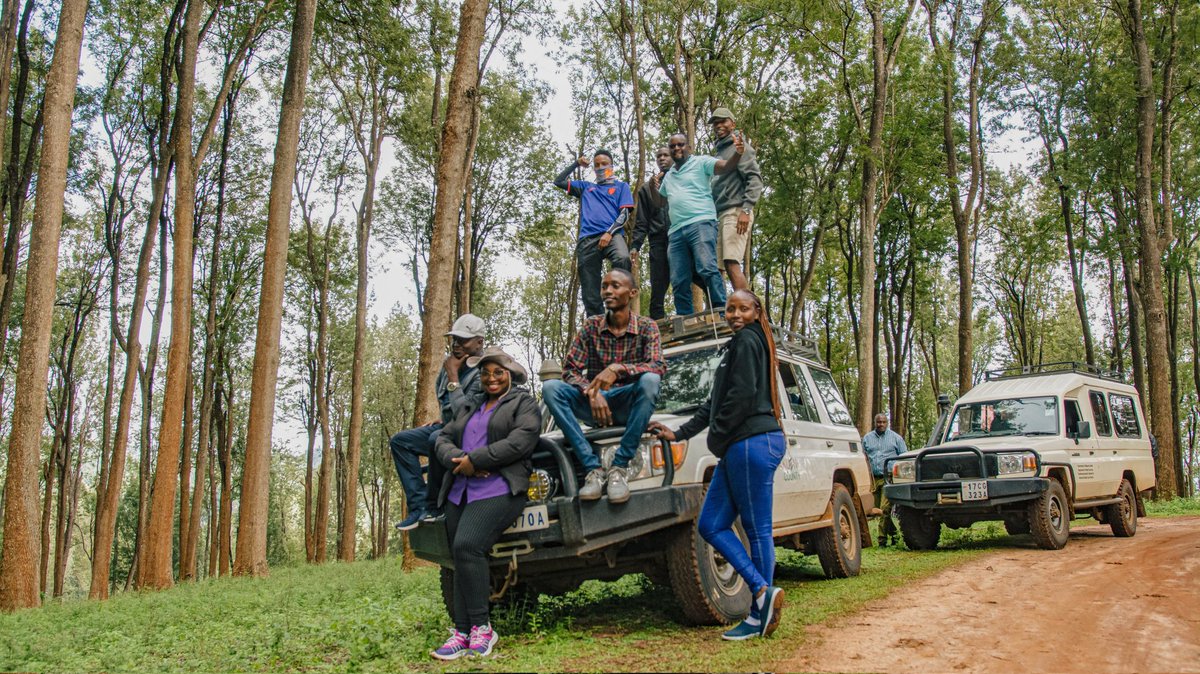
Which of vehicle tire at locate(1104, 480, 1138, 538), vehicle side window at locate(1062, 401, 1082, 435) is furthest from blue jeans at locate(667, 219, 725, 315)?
vehicle tire at locate(1104, 480, 1138, 538)

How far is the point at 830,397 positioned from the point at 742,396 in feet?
12.8

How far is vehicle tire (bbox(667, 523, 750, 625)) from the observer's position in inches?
207

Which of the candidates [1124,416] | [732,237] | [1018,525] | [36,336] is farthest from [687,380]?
[1124,416]

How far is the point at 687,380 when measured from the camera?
6.79 m

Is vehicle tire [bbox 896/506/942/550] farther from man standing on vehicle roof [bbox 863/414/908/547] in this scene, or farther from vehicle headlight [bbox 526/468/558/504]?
vehicle headlight [bbox 526/468/558/504]

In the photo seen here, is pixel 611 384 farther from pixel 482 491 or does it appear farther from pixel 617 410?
pixel 482 491

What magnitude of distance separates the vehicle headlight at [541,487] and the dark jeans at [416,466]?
2.20ft

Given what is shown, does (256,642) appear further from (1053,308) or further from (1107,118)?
(1053,308)

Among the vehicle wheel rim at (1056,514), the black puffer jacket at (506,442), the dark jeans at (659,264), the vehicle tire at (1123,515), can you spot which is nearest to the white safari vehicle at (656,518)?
the black puffer jacket at (506,442)

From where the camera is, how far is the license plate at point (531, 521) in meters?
4.98

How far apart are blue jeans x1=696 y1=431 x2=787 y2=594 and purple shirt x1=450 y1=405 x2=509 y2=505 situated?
1337 millimetres

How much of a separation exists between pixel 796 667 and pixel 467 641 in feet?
6.57

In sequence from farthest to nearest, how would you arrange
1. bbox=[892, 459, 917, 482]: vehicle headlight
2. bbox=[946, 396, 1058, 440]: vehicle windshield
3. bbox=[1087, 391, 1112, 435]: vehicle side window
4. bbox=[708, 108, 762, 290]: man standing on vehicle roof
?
bbox=[1087, 391, 1112, 435]: vehicle side window, bbox=[946, 396, 1058, 440]: vehicle windshield, bbox=[892, 459, 917, 482]: vehicle headlight, bbox=[708, 108, 762, 290]: man standing on vehicle roof

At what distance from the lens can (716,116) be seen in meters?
8.66
